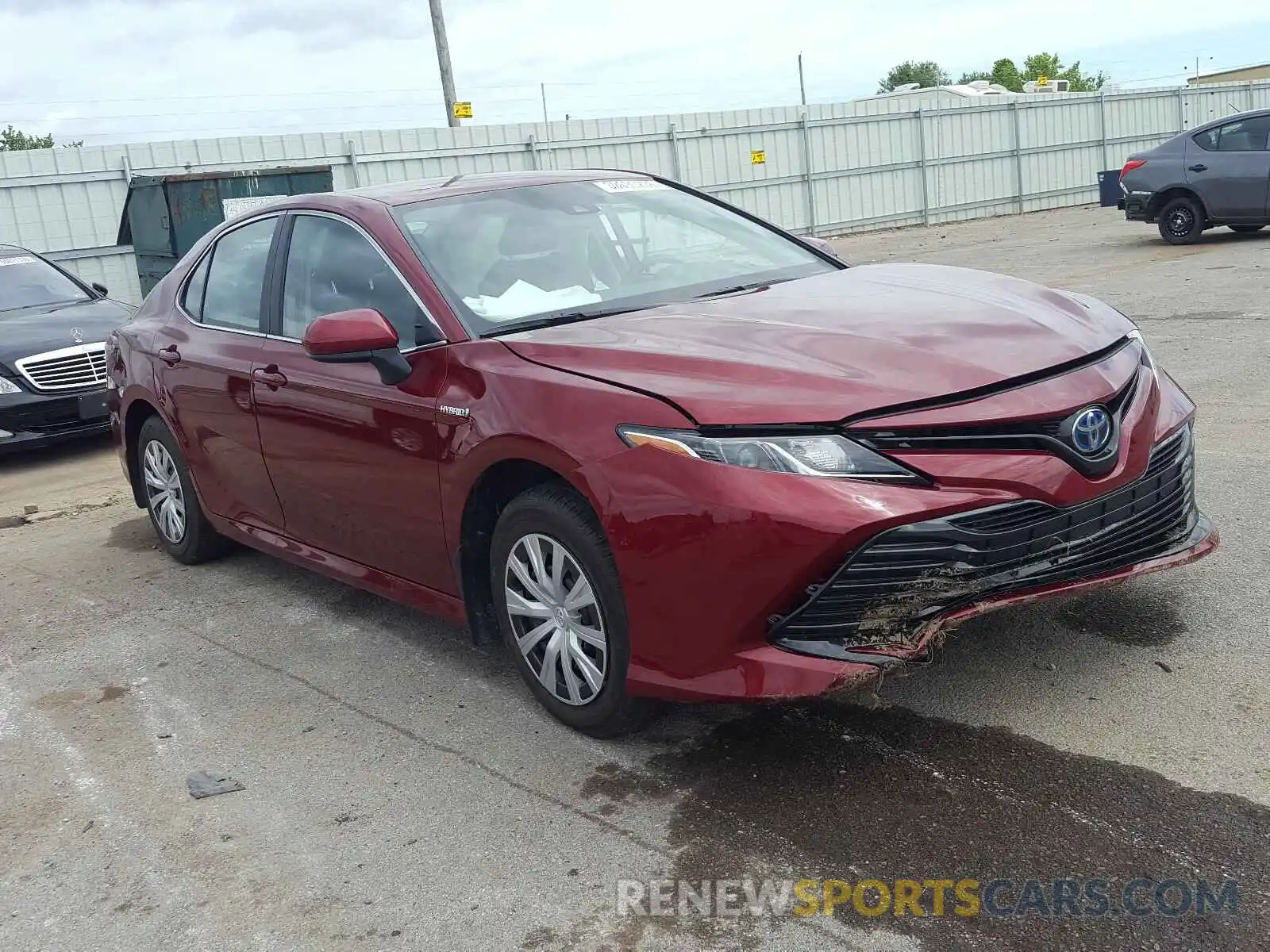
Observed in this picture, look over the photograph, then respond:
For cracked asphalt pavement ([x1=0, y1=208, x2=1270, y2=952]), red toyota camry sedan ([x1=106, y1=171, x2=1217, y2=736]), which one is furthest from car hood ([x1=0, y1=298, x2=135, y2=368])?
red toyota camry sedan ([x1=106, y1=171, x2=1217, y2=736])

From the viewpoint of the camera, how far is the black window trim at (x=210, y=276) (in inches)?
193

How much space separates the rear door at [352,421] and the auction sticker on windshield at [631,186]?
1.00 metres

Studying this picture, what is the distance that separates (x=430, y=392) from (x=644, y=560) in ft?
3.42

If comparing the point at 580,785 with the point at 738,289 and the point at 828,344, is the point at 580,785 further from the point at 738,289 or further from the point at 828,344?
the point at 738,289

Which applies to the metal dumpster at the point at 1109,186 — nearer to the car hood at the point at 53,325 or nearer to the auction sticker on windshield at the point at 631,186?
the car hood at the point at 53,325

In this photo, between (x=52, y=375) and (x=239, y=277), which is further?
(x=52, y=375)

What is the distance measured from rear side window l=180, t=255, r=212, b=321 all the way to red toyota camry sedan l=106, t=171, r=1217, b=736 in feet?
1.54

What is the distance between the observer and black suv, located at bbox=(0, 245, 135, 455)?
28.3ft

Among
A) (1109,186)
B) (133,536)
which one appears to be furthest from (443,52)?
(133,536)

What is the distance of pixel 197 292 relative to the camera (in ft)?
18.2

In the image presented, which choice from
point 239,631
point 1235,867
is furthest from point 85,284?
point 1235,867

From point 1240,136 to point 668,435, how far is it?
1460 centimetres

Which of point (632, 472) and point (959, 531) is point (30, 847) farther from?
point (959, 531)

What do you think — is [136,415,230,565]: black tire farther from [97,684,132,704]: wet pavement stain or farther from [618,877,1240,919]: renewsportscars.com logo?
[618,877,1240,919]: renewsportscars.com logo
